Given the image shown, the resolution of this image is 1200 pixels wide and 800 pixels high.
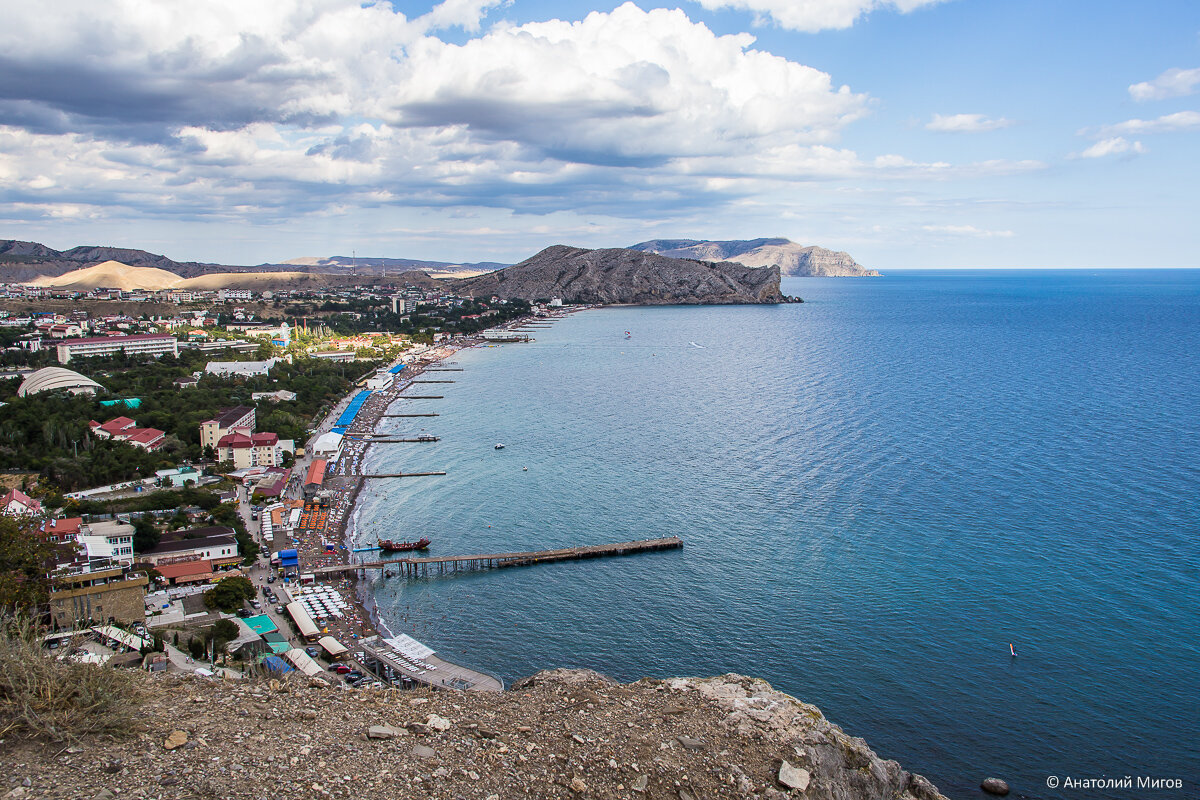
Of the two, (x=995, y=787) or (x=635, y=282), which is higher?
(x=635, y=282)

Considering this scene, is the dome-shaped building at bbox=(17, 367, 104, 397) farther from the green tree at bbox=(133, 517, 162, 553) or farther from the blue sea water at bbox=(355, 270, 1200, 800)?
the green tree at bbox=(133, 517, 162, 553)

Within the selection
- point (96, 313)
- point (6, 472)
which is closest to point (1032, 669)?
point (6, 472)

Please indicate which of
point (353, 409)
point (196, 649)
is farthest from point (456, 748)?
point (353, 409)

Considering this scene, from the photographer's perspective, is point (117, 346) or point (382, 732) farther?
point (117, 346)

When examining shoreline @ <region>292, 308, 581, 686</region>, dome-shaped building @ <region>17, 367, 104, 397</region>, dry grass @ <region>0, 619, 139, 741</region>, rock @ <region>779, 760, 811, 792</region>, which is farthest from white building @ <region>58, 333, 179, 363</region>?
rock @ <region>779, 760, 811, 792</region>

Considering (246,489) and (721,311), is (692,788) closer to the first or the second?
(246,489)

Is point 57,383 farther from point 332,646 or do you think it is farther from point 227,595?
point 332,646

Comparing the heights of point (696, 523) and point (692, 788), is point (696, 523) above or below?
below
